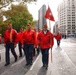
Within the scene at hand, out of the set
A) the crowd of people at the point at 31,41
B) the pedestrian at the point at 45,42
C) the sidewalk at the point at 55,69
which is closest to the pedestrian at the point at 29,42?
the crowd of people at the point at 31,41

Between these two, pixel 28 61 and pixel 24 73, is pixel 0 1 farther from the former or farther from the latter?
pixel 24 73

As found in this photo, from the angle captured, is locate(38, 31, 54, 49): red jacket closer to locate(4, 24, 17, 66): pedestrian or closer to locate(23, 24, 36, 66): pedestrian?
locate(23, 24, 36, 66): pedestrian

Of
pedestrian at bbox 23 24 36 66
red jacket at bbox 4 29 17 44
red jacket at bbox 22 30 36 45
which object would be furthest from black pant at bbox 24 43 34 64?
red jacket at bbox 4 29 17 44

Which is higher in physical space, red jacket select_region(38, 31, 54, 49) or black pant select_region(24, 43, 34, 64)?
red jacket select_region(38, 31, 54, 49)

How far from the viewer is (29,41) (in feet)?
41.2

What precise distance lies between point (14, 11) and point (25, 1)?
4.90m

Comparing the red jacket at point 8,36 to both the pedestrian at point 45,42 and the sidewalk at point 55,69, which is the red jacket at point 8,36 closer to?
the sidewalk at point 55,69

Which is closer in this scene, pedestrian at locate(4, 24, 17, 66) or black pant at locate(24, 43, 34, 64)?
black pant at locate(24, 43, 34, 64)

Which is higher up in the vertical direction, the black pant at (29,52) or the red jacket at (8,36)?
the red jacket at (8,36)

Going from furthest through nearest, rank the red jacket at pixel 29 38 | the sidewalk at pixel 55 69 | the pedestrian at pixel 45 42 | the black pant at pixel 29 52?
the red jacket at pixel 29 38, the black pant at pixel 29 52, the pedestrian at pixel 45 42, the sidewalk at pixel 55 69

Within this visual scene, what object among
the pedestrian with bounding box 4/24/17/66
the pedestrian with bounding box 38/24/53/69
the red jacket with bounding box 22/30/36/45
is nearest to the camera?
the pedestrian with bounding box 38/24/53/69

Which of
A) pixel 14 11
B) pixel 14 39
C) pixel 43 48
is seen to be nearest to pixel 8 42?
pixel 14 39

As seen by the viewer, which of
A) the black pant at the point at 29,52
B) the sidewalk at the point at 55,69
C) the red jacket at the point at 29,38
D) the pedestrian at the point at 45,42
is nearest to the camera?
the sidewalk at the point at 55,69

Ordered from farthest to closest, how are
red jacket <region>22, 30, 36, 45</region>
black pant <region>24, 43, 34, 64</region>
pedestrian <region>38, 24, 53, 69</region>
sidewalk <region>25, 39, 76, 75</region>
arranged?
1. red jacket <region>22, 30, 36, 45</region>
2. black pant <region>24, 43, 34, 64</region>
3. pedestrian <region>38, 24, 53, 69</region>
4. sidewalk <region>25, 39, 76, 75</region>
